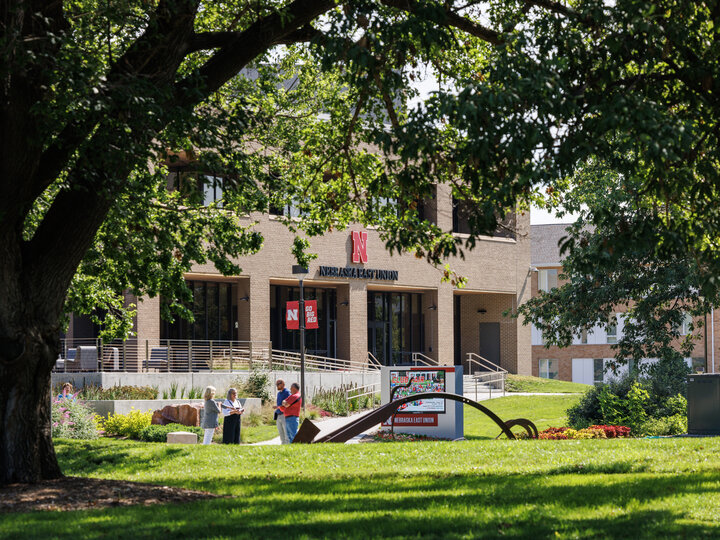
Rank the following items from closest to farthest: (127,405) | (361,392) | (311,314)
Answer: (127,405) < (311,314) < (361,392)

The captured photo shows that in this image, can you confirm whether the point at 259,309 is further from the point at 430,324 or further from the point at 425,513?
the point at 425,513

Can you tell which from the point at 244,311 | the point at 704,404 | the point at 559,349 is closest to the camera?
the point at 704,404

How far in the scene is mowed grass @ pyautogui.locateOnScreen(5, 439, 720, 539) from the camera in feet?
25.3

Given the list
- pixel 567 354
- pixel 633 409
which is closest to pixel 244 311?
pixel 633 409

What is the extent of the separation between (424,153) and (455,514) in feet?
10.3

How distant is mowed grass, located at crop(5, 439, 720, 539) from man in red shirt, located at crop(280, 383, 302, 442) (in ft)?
12.5

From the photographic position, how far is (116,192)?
10.7 metres

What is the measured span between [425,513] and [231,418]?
12.9 m

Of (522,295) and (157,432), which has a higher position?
(522,295)

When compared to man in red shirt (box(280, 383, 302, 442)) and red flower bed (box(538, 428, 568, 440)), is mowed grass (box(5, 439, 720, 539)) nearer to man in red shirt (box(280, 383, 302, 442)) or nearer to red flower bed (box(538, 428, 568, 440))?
man in red shirt (box(280, 383, 302, 442))

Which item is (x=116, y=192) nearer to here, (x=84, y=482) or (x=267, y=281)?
(x=84, y=482)

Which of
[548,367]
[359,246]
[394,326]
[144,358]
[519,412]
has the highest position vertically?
[359,246]

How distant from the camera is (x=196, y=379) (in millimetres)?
32219

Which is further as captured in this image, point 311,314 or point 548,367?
point 548,367
